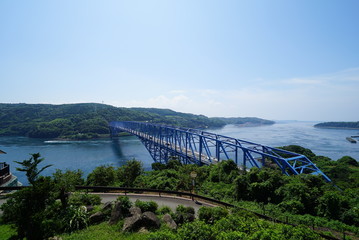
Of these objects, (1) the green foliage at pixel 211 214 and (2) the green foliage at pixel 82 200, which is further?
(2) the green foliage at pixel 82 200

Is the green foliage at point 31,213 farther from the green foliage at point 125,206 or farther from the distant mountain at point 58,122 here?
the distant mountain at point 58,122

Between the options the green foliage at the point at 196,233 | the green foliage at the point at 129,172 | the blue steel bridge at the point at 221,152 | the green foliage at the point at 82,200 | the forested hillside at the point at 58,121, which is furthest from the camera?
the forested hillside at the point at 58,121

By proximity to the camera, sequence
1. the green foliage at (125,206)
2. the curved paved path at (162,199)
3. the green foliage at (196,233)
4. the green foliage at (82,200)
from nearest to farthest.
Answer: the green foliage at (196,233), the green foliage at (125,206), the green foliage at (82,200), the curved paved path at (162,199)

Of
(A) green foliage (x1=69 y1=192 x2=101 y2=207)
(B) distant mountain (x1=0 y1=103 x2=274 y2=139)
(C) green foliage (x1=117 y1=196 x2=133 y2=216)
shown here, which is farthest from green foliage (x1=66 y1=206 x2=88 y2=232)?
(B) distant mountain (x1=0 y1=103 x2=274 y2=139)

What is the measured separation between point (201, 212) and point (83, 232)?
19.7 ft

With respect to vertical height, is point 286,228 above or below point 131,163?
above

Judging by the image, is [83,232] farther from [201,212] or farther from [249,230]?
[249,230]

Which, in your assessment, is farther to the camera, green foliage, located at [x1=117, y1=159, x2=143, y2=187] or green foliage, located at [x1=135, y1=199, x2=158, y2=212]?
green foliage, located at [x1=117, y1=159, x2=143, y2=187]

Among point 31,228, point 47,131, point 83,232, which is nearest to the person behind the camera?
point 31,228

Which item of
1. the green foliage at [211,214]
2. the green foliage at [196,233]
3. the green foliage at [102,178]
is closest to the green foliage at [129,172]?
→ the green foliage at [102,178]

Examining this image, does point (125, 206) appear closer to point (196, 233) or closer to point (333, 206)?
point (196, 233)

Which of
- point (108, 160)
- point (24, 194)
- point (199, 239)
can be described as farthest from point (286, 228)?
point (108, 160)

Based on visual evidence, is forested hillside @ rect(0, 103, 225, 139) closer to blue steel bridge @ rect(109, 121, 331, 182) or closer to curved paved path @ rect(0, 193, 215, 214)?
blue steel bridge @ rect(109, 121, 331, 182)

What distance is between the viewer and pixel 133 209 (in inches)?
433
